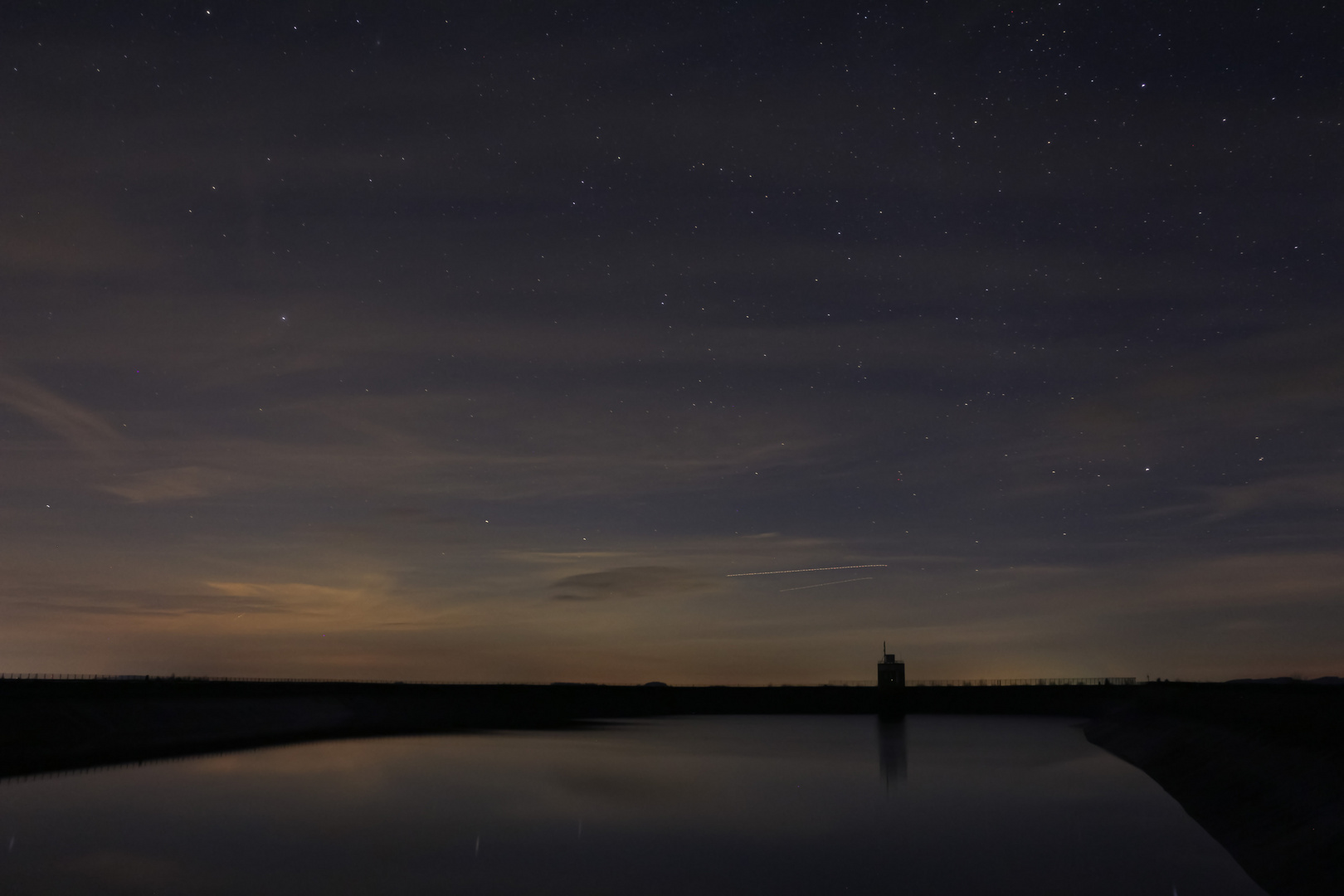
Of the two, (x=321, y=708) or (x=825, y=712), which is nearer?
(x=321, y=708)

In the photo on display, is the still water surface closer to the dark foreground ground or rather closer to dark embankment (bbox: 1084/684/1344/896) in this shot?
dark embankment (bbox: 1084/684/1344/896)


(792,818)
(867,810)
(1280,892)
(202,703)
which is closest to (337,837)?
(792,818)

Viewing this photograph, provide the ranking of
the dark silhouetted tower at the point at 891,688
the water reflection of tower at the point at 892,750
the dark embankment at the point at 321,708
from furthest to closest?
the dark silhouetted tower at the point at 891,688, the dark embankment at the point at 321,708, the water reflection of tower at the point at 892,750

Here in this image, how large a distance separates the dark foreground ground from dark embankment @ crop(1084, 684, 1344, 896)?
13cm

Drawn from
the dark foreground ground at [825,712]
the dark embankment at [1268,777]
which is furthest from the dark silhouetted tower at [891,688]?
the dark embankment at [1268,777]

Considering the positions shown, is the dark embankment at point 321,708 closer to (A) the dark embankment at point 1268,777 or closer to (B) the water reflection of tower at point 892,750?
(B) the water reflection of tower at point 892,750

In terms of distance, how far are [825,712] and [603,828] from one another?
143 m

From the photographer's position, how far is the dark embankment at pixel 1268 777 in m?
32.5

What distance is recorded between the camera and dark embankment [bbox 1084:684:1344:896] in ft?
107

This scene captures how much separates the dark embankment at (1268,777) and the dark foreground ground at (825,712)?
0.41 feet

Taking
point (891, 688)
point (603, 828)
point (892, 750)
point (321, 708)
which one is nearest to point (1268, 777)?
point (603, 828)

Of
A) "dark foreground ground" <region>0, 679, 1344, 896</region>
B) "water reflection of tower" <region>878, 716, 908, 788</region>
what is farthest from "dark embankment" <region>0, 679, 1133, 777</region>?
"water reflection of tower" <region>878, 716, 908, 788</region>

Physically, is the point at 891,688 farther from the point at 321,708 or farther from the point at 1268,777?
the point at 1268,777

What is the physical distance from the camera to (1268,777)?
45000 mm
